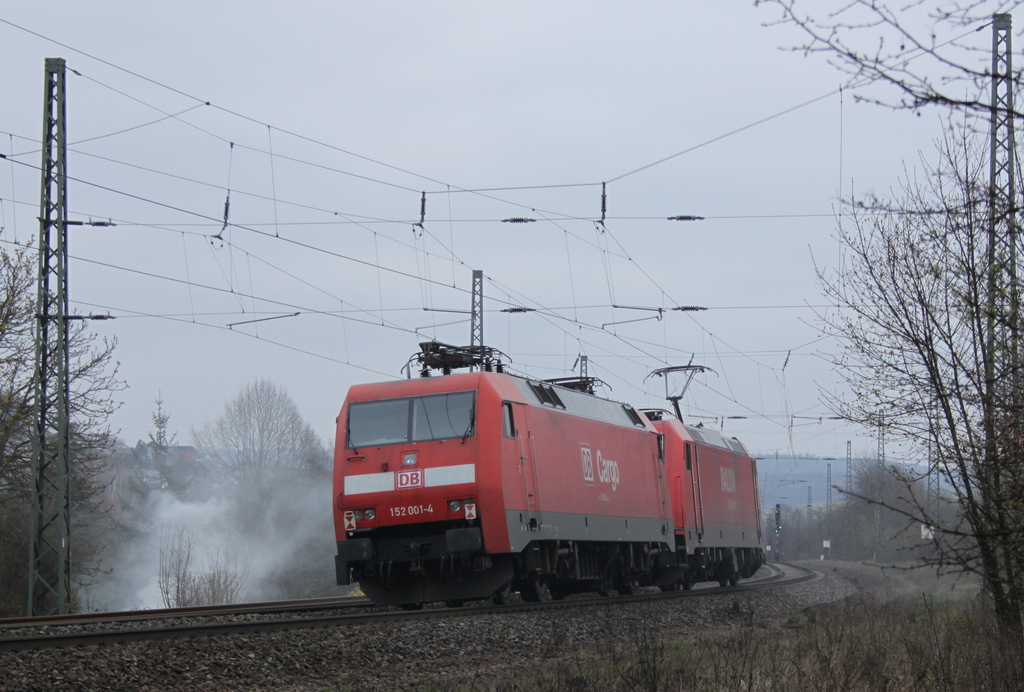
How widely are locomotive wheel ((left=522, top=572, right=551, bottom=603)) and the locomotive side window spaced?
2562 mm

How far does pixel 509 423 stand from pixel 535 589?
298cm

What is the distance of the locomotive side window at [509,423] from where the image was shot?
1509cm

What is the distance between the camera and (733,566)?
28281mm

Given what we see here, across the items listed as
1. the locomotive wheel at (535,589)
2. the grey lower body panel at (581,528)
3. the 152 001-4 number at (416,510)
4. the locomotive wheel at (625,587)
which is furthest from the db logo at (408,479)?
the locomotive wheel at (625,587)

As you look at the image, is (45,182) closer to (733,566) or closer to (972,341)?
(972,341)

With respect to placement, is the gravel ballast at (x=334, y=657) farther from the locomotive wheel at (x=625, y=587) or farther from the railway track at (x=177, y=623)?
the locomotive wheel at (x=625, y=587)

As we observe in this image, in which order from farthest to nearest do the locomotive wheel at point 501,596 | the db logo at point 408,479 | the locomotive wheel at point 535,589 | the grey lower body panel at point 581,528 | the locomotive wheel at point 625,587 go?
1. the locomotive wheel at point 625,587
2. the locomotive wheel at point 535,589
3. the locomotive wheel at point 501,596
4. the grey lower body panel at point 581,528
5. the db logo at point 408,479

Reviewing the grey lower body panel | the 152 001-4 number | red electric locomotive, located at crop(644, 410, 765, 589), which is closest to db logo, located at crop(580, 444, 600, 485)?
the grey lower body panel

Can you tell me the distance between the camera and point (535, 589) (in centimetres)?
1659

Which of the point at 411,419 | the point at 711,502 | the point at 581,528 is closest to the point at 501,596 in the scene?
the point at 581,528

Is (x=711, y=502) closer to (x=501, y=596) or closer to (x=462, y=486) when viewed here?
(x=501, y=596)

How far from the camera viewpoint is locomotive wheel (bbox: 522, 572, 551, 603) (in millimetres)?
16562

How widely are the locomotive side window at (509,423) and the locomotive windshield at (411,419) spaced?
1.55ft

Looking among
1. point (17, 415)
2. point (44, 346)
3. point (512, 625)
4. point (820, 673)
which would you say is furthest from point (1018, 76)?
point (17, 415)
